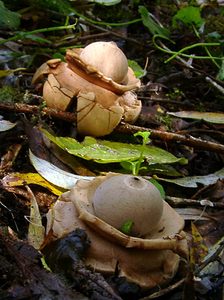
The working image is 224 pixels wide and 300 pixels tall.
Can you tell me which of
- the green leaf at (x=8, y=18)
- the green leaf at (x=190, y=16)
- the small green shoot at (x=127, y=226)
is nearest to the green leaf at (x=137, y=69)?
the green leaf at (x=190, y=16)

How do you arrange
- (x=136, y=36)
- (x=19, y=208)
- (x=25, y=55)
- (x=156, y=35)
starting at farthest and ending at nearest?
(x=136, y=36)
(x=156, y=35)
(x=25, y=55)
(x=19, y=208)

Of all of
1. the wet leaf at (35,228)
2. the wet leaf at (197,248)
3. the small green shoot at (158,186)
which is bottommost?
the wet leaf at (197,248)

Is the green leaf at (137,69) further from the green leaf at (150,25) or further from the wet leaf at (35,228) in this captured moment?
the wet leaf at (35,228)

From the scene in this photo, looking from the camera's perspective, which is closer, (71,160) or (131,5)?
(71,160)

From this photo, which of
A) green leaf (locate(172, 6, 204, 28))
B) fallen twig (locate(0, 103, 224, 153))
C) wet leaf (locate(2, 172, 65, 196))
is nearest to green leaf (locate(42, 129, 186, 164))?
fallen twig (locate(0, 103, 224, 153))

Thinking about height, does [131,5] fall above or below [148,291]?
above

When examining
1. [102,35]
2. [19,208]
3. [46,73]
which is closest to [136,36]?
[102,35]

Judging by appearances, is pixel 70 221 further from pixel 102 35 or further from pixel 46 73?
pixel 102 35
